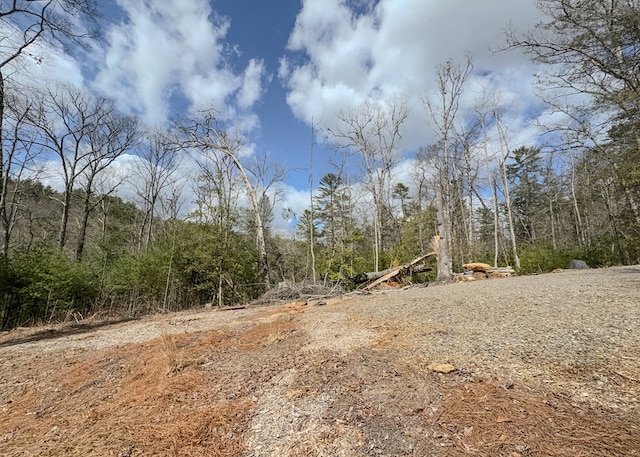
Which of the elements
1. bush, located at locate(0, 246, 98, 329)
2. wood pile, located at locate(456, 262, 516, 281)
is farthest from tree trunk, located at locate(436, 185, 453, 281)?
bush, located at locate(0, 246, 98, 329)

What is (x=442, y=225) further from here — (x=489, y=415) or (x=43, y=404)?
(x=43, y=404)

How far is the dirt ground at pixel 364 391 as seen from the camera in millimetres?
1680

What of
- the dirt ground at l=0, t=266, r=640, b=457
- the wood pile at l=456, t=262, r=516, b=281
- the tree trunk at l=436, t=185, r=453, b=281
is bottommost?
the dirt ground at l=0, t=266, r=640, b=457

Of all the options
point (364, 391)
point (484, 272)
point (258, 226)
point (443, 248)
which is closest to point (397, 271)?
point (443, 248)

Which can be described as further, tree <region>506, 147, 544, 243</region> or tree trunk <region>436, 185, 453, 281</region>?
tree <region>506, 147, 544, 243</region>

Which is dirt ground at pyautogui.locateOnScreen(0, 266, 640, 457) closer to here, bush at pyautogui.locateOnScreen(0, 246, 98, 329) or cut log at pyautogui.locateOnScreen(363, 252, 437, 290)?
bush at pyautogui.locateOnScreen(0, 246, 98, 329)

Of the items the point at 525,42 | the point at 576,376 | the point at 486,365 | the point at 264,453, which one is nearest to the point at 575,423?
the point at 576,376

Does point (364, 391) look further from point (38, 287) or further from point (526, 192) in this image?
point (526, 192)

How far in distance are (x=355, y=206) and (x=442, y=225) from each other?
11.5 metres

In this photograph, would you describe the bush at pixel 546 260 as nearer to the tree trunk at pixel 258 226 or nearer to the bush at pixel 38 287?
the tree trunk at pixel 258 226

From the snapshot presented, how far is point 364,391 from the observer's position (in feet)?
7.39

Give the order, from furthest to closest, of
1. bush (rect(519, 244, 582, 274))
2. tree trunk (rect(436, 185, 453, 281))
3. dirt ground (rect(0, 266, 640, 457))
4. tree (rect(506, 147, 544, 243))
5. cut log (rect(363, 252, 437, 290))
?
tree (rect(506, 147, 544, 243))
bush (rect(519, 244, 582, 274))
cut log (rect(363, 252, 437, 290))
tree trunk (rect(436, 185, 453, 281))
dirt ground (rect(0, 266, 640, 457))

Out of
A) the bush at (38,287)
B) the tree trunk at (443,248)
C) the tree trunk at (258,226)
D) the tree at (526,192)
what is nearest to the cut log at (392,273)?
the tree trunk at (443,248)

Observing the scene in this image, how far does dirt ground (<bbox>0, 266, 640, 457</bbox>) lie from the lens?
66.1 inches
